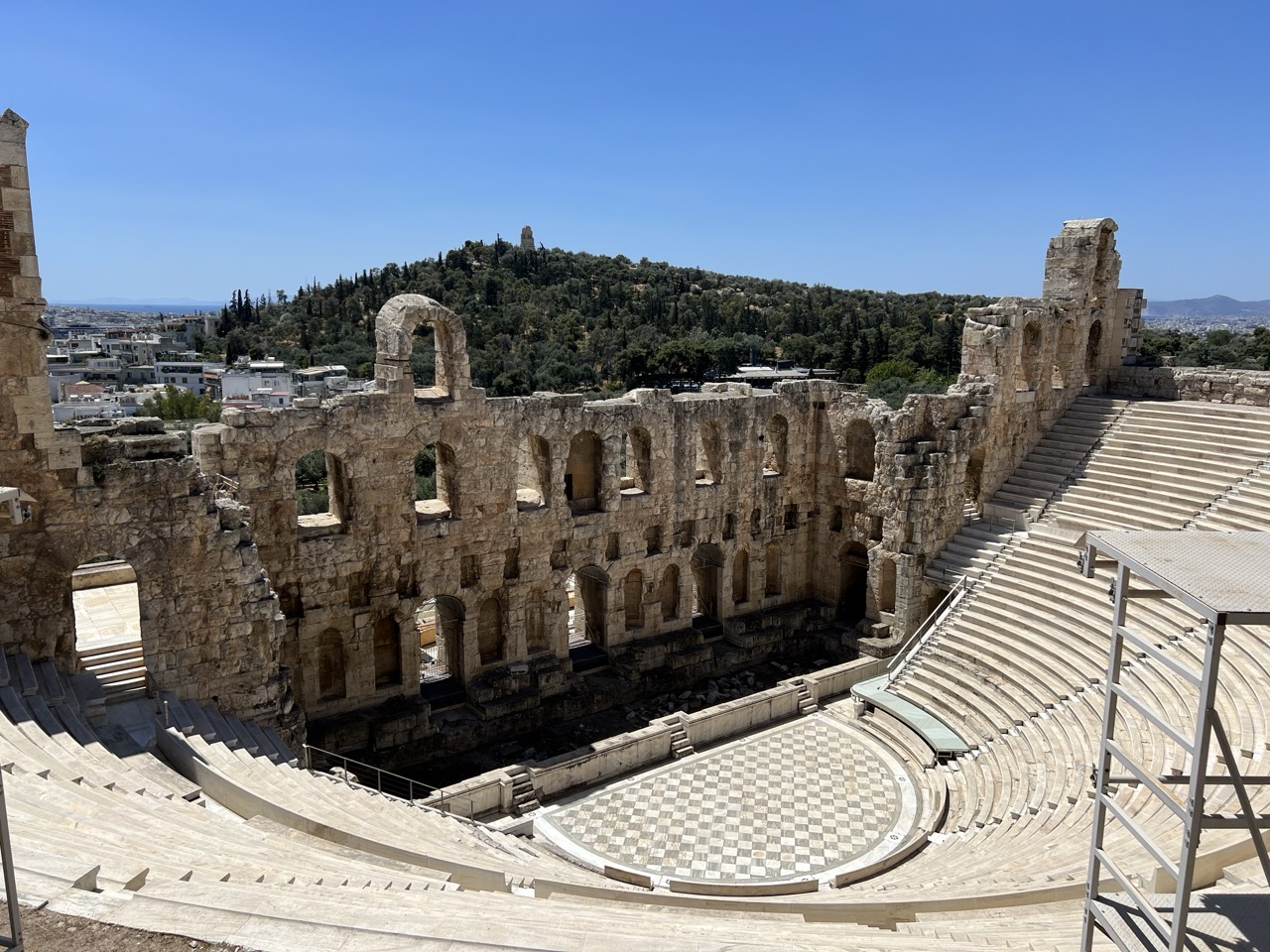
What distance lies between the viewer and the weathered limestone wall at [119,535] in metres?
11.9

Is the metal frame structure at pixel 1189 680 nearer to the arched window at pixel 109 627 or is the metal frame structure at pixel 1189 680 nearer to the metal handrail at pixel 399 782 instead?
the metal handrail at pixel 399 782

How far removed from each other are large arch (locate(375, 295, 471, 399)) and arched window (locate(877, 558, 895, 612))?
10989 mm

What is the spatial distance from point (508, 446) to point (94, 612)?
7.92m

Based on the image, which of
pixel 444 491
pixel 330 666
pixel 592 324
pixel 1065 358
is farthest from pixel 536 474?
pixel 592 324

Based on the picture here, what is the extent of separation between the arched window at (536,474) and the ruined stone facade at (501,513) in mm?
87

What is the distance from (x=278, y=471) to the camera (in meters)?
15.6

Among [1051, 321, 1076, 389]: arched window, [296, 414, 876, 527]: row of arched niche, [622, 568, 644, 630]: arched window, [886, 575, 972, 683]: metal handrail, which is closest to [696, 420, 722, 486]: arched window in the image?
[296, 414, 876, 527]: row of arched niche

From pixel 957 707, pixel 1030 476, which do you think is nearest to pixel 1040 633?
pixel 957 707

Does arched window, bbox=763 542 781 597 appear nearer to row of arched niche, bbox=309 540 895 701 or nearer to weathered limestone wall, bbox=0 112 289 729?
row of arched niche, bbox=309 540 895 701

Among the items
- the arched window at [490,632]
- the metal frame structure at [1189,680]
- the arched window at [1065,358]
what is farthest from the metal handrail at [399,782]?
the arched window at [1065,358]

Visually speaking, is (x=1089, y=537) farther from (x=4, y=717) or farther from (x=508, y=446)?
(x=508, y=446)

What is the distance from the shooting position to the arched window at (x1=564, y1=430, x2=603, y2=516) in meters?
19.9

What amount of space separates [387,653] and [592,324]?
56386 mm

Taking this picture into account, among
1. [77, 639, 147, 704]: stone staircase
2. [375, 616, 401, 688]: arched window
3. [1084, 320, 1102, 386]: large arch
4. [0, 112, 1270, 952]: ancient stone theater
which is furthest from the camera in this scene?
[1084, 320, 1102, 386]: large arch
